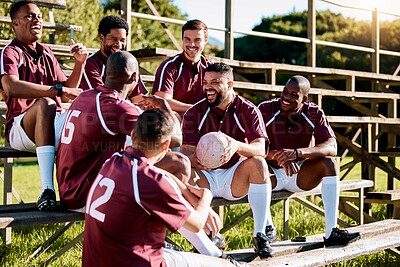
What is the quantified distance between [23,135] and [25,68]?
1.59 ft

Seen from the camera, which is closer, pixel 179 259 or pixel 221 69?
A: pixel 179 259

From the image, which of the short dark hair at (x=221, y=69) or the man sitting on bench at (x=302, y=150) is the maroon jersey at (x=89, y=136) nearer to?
the short dark hair at (x=221, y=69)

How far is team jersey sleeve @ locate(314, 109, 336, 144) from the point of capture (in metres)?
5.12

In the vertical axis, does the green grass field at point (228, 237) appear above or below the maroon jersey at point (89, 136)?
below

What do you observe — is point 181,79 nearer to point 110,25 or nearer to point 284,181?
point 110,25

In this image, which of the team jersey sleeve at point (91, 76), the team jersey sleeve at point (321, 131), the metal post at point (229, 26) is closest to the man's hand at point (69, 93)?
the team jersey sleeve at point (91, 76)

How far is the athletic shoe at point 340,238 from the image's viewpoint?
4.60 meters

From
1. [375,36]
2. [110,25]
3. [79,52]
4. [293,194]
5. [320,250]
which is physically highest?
[375,36]

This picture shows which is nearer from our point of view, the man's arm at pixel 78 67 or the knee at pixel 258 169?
the knee at pixel 258 169

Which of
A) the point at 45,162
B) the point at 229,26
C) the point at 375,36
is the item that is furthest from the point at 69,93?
the point at 375,36

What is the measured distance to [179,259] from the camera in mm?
3141

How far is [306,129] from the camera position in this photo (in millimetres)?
5273

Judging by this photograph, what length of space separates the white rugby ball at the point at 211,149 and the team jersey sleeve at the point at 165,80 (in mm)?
983

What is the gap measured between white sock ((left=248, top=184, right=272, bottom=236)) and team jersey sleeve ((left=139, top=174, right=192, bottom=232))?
1.43m
